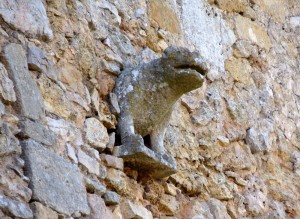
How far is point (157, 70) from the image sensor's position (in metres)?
3.69

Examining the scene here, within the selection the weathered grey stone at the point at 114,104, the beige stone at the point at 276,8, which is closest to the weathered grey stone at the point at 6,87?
the weathered grey stone at the point at 114,104

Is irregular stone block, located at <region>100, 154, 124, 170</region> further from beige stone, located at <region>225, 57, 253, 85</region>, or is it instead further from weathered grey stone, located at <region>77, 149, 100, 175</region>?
beige stone, located at <region>225, 57, 253, 85</region>

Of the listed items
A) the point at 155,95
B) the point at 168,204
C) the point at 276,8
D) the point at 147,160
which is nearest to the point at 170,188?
the point at 168,204

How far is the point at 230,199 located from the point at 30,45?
1573 millimetres

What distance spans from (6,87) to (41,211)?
476 mm

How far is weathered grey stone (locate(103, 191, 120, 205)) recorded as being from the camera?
3326mm

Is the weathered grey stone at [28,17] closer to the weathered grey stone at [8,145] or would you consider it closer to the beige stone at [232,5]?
the weathered grey stone at [8,145]

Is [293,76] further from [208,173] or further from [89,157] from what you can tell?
[89,157]

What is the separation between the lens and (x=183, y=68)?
3.63m

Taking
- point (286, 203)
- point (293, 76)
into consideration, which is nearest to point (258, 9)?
point (293, 76)

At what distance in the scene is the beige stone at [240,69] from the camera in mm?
4934

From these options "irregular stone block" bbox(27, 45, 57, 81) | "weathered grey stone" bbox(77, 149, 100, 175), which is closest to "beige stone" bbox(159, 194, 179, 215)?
"weathered grey stone" bbox(77, 149, 100, 175)

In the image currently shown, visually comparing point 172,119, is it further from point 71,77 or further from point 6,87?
point 6,87

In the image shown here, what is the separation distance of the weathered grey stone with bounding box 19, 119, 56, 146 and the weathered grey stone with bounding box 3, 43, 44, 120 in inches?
1.3
